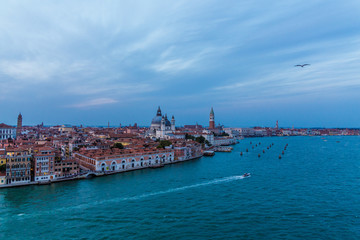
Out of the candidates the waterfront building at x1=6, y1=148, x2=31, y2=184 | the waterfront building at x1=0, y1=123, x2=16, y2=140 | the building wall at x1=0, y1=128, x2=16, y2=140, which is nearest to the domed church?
the building wall at x1=0, y1=128, x2=16, y2=140

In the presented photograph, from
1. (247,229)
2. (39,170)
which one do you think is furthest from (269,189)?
(39,170)

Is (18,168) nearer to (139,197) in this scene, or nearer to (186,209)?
(139,197)

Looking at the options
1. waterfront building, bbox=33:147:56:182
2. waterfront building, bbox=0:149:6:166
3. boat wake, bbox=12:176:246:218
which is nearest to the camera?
boat wake, bbox=12:176:246:218

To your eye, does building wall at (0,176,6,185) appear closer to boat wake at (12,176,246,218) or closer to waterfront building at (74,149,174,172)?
boat wake at (12,176,246,218)

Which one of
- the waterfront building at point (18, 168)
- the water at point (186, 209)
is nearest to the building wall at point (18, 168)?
the waterfront building at point (18, 168)

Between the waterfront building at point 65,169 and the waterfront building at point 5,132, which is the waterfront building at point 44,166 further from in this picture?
the waterfront building at point 5,132

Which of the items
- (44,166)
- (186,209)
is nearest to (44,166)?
(44,166)
